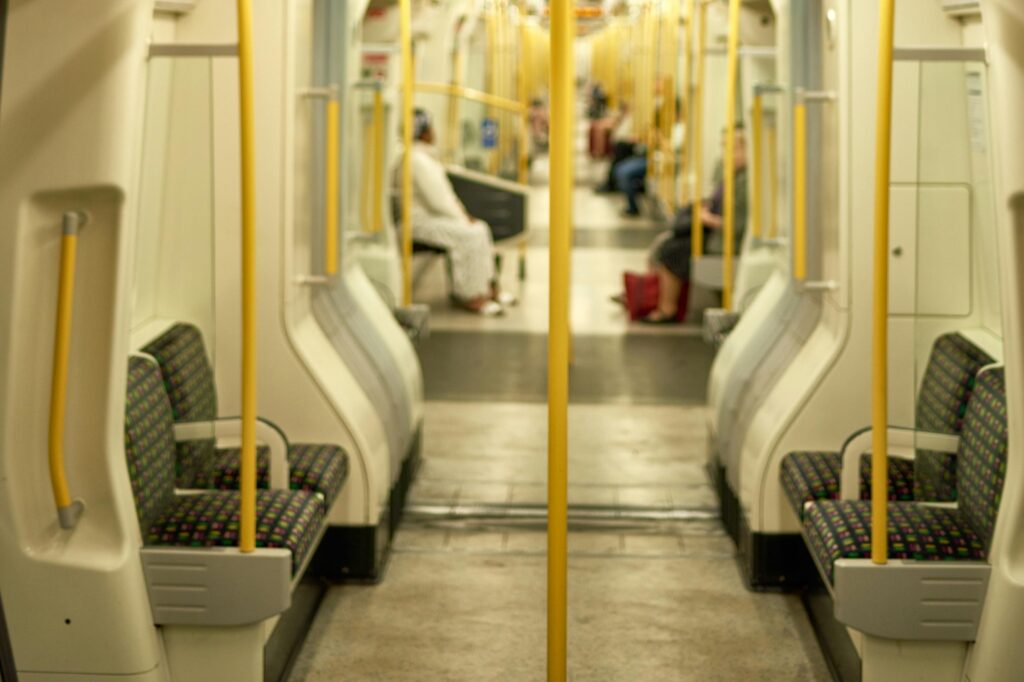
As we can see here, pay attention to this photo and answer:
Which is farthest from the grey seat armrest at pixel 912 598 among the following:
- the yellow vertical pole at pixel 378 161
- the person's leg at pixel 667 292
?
the person's leg at pixel 667 292

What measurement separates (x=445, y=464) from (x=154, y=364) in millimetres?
2641

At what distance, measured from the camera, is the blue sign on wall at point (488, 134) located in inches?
548

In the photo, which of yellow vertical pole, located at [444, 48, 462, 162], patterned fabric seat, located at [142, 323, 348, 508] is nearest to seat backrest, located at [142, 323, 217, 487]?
patterned fabric seat, located at [142, 323, 348, 508]

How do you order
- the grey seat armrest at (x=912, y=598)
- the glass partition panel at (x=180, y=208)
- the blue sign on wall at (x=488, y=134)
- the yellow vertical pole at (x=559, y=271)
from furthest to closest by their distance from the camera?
the blue sign on wall at (x=488, y=134) → the glass partition panel at (x=180, y=208) → the grey seat armrest at (x=912, y=598) → the yellow vertical pole at (x=559, y=271)

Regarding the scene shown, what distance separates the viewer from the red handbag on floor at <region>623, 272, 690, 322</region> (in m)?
10.3

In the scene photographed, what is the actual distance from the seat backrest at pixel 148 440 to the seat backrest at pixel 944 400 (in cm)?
192

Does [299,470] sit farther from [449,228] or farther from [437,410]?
[449,228]

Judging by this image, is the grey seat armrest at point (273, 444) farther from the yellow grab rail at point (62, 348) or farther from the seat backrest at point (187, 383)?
the yellow grab rail at point (62, 348)

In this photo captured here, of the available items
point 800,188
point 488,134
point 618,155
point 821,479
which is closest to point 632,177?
point 618,155

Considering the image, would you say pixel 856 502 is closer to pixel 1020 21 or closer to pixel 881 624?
pixel 881 624

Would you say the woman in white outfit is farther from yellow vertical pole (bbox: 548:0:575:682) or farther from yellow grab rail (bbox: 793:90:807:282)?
yellow vertical pole (bbox: 548:0:575:682)

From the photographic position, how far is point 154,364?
13.4 ft

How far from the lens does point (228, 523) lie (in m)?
3.81

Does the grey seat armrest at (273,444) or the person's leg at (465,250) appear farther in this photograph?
the person's leg at (465,250)
